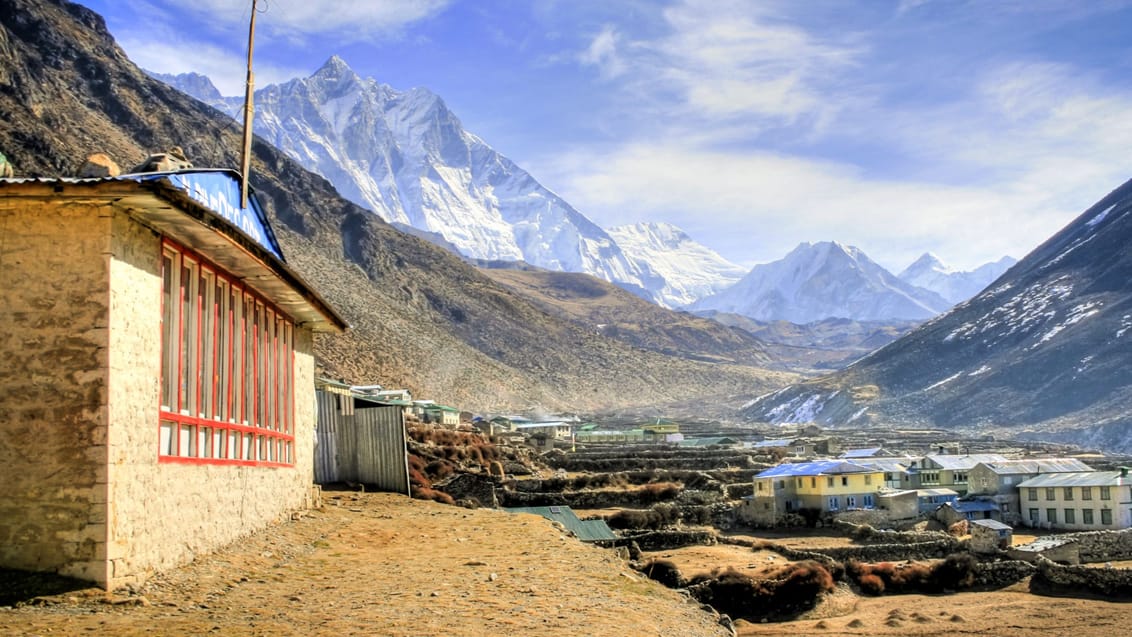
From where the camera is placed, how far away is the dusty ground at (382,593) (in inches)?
314

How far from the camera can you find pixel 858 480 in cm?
4231

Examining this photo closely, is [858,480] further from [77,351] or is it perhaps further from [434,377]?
[434,377]

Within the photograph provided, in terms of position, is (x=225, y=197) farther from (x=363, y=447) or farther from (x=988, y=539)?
(x=988, y=539)

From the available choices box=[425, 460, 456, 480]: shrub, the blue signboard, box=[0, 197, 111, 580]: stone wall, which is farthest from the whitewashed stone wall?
box=[425, 460, 456, 480]: shrub

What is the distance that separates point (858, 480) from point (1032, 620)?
63.5ft

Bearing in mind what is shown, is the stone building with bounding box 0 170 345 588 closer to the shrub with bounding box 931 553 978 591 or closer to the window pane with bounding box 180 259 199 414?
the window pane with bounding box 180 259 199 414

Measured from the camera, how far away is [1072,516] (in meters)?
41.3

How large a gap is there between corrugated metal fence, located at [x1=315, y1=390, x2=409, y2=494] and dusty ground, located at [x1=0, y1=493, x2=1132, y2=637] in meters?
1.20

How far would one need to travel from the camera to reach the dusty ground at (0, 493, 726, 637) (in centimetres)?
797

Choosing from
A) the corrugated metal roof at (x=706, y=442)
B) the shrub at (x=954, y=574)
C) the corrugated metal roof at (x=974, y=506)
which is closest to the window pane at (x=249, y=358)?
the shrub at (x=954, y=574)

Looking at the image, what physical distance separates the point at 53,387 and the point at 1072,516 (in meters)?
41.6

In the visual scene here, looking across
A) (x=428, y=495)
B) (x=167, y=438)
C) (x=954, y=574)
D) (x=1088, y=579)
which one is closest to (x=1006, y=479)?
(x=954, y=574)

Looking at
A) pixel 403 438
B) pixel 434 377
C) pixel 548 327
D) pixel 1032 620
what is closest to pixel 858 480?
pixel 1032 620

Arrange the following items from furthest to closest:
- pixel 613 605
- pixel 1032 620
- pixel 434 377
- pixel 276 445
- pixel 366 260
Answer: pixel 366 260 → pixel 434 377 → pixel 1032 620 → pixel 276 445 → pixel 613 605
